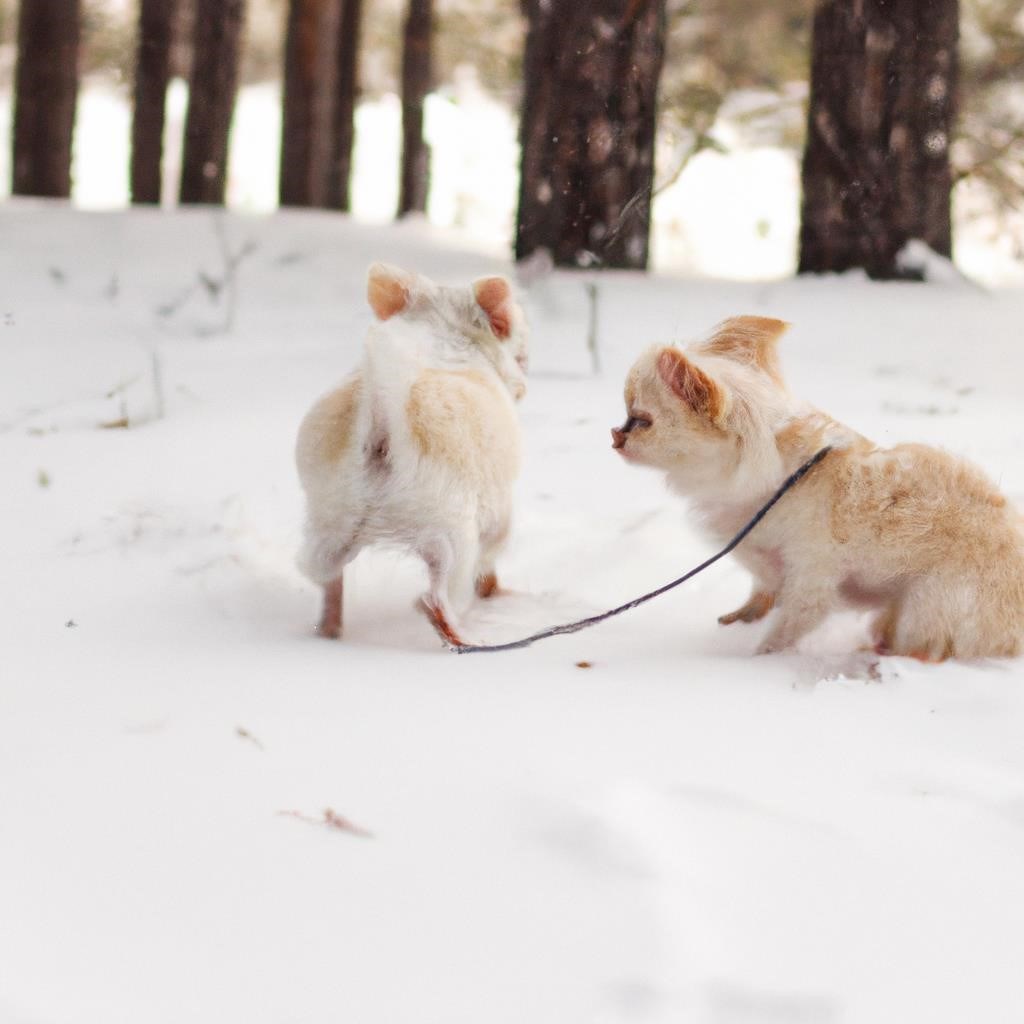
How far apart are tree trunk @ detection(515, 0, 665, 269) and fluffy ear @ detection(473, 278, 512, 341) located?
11.5ft

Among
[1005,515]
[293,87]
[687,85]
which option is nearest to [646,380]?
[1005,515]

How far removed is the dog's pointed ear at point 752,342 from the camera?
3205 mm

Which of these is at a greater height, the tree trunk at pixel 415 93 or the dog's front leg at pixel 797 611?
the tree trunk at pixel 415 93

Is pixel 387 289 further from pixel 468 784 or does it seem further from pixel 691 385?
pixel 468 784

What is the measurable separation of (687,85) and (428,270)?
2.41 m

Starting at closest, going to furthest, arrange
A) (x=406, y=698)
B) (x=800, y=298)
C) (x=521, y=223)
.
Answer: (x=406, y=698)
(x=800, y=298)
(x=521, y=223)

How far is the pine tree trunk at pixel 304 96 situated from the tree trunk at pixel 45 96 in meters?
2.24

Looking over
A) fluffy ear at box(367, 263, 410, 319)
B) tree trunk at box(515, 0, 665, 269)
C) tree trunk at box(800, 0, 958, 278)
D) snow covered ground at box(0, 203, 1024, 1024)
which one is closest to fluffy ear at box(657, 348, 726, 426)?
snow covered ground at box(0, 203, 1024, 1024)

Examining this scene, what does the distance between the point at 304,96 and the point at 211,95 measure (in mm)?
1427

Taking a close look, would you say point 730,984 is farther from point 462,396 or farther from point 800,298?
point 800,298

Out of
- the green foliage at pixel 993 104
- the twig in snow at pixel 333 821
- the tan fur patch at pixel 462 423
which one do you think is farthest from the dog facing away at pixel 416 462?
the green foliage at pixel 993 104

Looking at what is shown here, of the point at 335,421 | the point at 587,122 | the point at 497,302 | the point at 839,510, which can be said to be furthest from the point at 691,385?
the point at 587,122

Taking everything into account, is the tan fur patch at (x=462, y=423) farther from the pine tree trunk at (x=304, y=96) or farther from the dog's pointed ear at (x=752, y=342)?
the pine tree trunk at (x=304, y=96)

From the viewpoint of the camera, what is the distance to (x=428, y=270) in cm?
728
